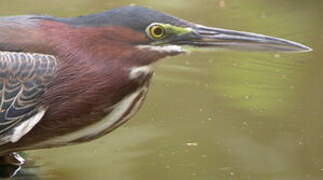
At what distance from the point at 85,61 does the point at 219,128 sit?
93 cm

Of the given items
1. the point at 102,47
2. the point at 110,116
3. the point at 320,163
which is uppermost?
the point at 102,47

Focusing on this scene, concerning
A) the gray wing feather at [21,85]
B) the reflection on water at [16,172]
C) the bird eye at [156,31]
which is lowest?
the reflection on water at [16,172]

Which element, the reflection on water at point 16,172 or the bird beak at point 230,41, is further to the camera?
the reflection on water at point 16,172

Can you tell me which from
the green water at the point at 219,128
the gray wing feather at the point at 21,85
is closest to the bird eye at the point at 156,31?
the gray wing feather at the point at 21,85

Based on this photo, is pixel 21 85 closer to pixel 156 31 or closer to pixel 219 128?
pixel 156 31

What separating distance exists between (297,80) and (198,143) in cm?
88

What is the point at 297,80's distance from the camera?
199 inches

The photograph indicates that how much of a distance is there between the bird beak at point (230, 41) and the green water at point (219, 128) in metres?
0.57

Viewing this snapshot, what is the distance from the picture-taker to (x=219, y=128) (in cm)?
452

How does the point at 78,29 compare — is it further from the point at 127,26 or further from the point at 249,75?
the point at 249,75

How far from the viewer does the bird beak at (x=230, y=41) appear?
3830mm

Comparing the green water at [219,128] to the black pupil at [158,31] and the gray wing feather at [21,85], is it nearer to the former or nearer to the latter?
the gray wing feather at [21,85]

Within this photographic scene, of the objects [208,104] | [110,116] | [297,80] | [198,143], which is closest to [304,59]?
[297,80]

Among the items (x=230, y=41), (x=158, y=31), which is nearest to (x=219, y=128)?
(x=230, y=41)
